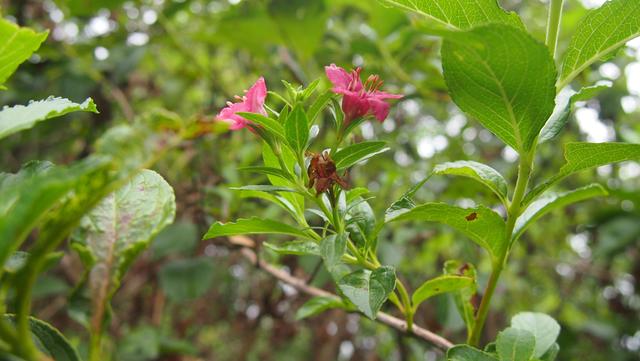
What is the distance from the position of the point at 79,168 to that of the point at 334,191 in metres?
0.32

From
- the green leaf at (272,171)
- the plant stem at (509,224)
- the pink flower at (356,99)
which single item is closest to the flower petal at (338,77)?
the pink flower at (356,99)

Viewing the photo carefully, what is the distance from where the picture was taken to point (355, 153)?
681mm

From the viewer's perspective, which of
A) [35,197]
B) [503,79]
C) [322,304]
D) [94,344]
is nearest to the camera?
[35,197]

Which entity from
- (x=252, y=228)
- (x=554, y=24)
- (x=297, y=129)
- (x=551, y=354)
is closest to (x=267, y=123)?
(x=297, y=129)

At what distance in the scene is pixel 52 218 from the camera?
1.60ft

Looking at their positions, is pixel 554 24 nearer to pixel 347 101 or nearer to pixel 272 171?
pixel 347 101

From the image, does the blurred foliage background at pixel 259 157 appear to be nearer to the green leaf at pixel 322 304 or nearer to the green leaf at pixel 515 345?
the green leaf at pixel 322 304

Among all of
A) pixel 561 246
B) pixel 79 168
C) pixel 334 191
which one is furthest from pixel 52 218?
pixel 561 246

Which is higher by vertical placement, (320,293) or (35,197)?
(35,197)

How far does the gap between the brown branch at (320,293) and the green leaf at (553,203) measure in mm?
172

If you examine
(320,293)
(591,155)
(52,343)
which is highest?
(591,155)

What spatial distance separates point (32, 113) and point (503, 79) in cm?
47

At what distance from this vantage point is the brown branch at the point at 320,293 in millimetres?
799

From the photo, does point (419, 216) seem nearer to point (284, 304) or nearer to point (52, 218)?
point (52, 218)
